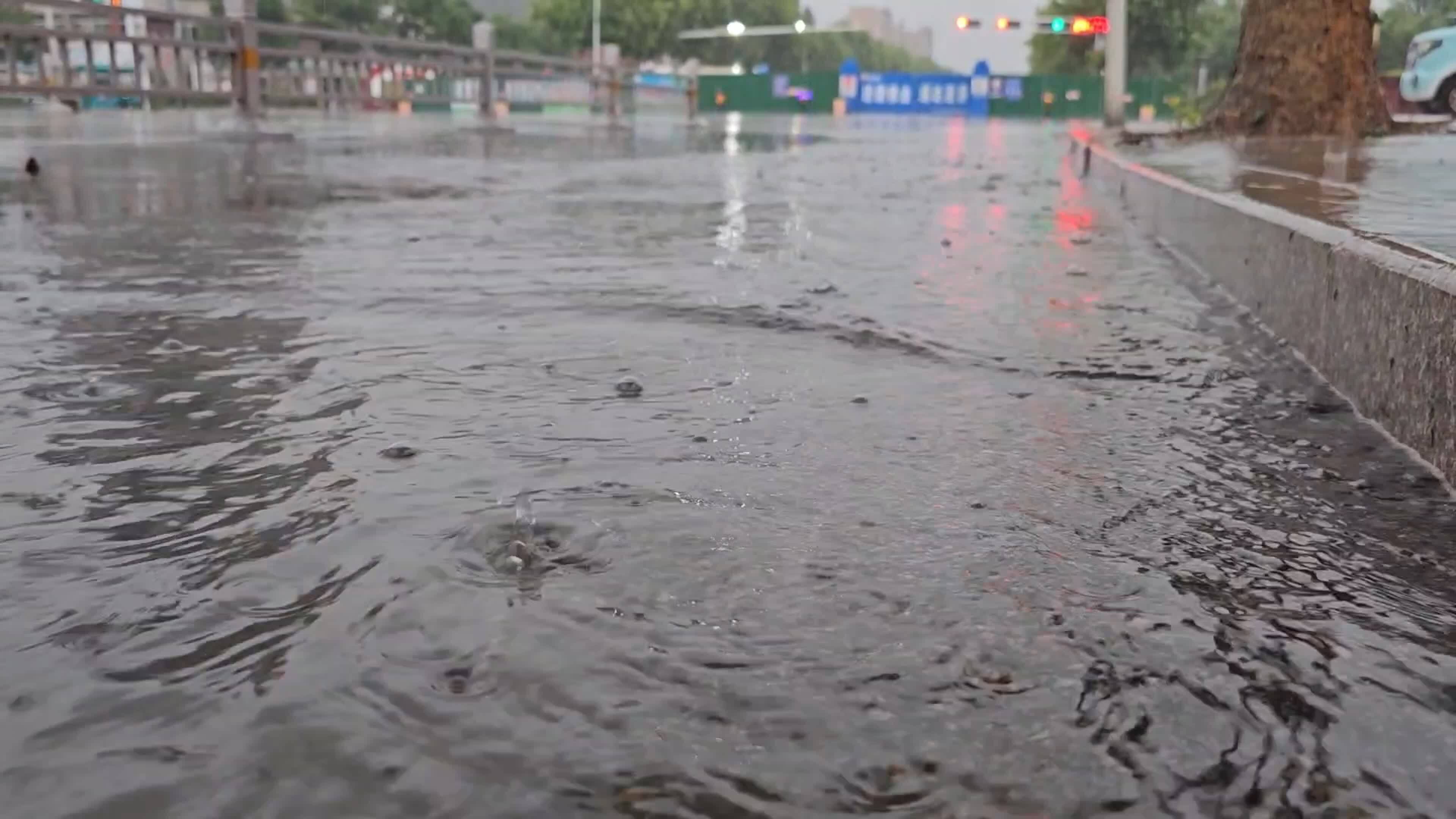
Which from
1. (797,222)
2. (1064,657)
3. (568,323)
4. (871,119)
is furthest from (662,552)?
(871,119)

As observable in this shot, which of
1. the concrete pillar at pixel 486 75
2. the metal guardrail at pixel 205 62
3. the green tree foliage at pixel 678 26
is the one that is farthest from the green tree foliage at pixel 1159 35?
the metal guardrail at pixel 205 62

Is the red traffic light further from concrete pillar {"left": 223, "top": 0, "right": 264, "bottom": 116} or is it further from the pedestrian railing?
the pedestrian railing

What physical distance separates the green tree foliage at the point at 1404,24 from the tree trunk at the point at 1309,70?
5.34 meters

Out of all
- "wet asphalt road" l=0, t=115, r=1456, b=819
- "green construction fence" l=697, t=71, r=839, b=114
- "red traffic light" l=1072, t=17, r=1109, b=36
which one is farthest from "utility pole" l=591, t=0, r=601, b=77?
"wet asphalt road" l=0, t=115, r=1456, b=819

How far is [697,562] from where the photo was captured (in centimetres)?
174

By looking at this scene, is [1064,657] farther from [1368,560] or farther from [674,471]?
[674,471]

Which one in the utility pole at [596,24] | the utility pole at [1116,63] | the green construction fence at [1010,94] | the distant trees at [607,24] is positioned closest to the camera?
the utility pole at [1116,63]

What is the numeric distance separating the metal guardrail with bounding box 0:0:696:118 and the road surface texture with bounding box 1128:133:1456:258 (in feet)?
33.5

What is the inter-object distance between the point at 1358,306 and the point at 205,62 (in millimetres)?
15630

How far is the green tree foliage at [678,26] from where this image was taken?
7169 cm

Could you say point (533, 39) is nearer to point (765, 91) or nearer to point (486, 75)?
point (765, 91)

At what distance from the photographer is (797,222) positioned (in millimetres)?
6535

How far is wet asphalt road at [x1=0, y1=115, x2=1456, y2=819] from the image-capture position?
1220mm

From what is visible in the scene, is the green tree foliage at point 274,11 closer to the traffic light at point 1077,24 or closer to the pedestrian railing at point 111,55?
the traffic light at point 1077,24
